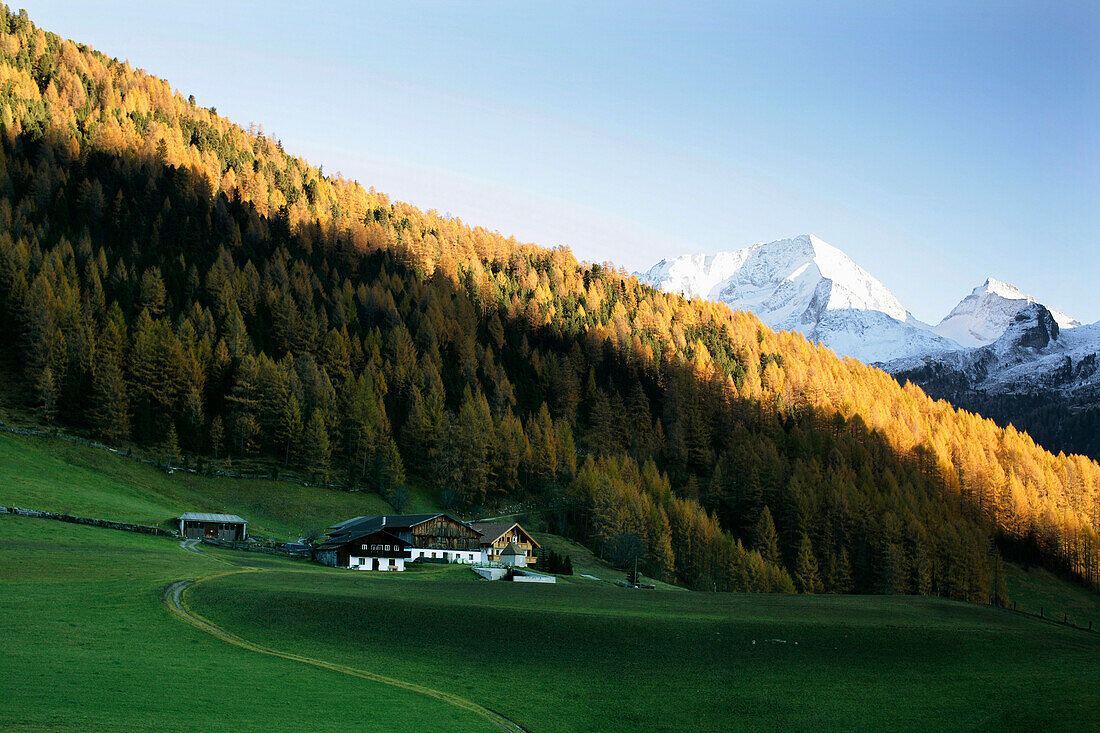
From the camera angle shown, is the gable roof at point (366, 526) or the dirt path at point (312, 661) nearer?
the dirt path at point (312, 661)

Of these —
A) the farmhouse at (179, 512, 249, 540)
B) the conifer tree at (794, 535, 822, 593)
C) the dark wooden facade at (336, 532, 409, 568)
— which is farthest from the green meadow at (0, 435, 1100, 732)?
the conifer tree at (794, 535, 822, 593)

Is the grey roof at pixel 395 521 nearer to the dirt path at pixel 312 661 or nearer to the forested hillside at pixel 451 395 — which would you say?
the forested hillside at pixel 451 395

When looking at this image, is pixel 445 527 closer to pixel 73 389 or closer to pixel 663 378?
pixel 73 389

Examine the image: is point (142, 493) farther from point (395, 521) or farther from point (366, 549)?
point (395, 521)

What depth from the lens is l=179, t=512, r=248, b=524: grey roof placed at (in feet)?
276

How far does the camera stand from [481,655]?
140ft

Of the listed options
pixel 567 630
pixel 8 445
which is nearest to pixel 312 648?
pixel 567 630

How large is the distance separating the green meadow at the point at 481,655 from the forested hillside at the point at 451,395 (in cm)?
4626

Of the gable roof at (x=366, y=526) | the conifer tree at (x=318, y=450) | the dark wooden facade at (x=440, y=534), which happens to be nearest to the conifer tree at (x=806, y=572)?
the dark wooden facade at (x=440, y=534)

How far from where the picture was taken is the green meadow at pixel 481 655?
30.9 m

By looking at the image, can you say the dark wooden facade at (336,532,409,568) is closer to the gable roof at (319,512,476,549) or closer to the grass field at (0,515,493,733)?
the gable roof at (319,512,476,549)

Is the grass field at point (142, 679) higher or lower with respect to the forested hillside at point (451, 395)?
lower

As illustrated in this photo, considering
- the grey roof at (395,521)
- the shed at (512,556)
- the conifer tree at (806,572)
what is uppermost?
the grey roof at (395,521)

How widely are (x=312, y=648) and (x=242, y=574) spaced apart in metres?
22.7
